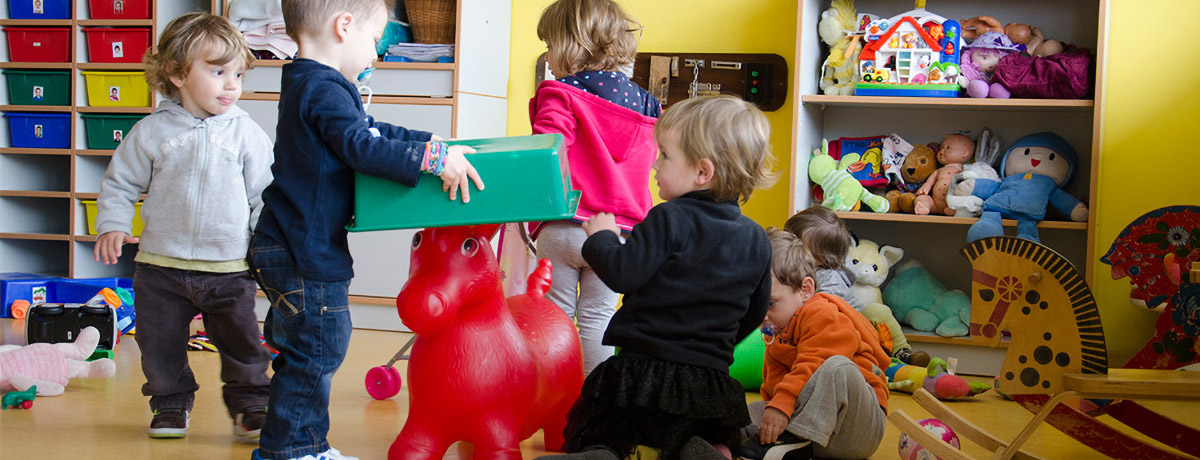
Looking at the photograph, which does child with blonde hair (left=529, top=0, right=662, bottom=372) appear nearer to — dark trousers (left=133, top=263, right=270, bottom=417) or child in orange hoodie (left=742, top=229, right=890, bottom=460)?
child in orange hoodie (left=742, top=229, right=890, bottom=460)

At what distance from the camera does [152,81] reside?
2236mm

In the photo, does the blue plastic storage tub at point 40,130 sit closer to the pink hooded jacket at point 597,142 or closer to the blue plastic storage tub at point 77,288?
the blue plastic storage tub at point 77,288

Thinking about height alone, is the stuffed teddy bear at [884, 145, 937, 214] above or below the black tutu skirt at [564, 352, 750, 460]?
above

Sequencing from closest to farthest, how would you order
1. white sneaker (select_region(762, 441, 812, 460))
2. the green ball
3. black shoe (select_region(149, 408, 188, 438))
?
white sneaker (select_region(762, 441, 812, 460)), black shoe (select_region(149, 408, 188, 438)), the green ball

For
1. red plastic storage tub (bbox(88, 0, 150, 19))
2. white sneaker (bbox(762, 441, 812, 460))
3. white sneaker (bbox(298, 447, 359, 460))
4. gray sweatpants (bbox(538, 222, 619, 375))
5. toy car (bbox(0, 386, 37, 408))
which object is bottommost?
toy car (bbox(0, 386, 37, 408))

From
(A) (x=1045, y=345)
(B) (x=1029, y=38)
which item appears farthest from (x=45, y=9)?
(A) (x=1045, y=345)

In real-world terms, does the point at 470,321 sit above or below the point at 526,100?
below

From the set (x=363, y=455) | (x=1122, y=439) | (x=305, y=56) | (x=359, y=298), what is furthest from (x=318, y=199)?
(x=359, y=298)

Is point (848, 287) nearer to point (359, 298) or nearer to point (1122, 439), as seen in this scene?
point (1122, 439)

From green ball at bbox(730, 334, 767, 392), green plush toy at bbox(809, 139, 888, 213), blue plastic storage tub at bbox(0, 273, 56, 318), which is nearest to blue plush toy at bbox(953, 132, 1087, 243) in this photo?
green plush toy at bbox(809, 139, 888, 213)

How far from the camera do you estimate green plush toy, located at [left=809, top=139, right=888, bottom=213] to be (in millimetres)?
3457

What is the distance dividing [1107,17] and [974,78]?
1.43ft

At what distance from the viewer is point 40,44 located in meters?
4.14

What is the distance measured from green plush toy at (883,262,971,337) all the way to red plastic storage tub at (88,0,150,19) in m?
3.05
